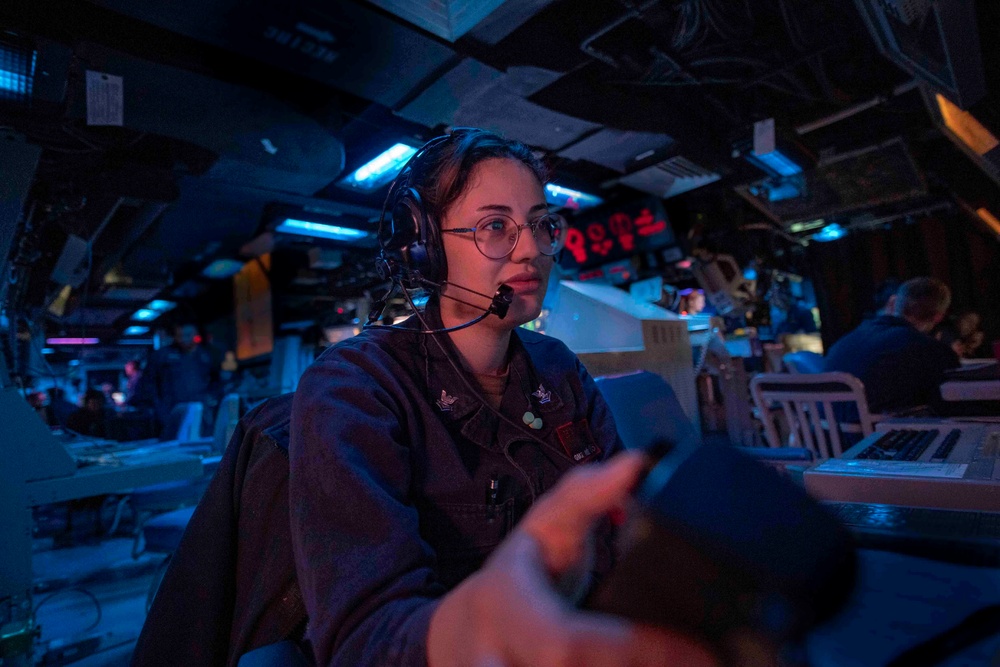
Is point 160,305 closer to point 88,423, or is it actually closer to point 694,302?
point 88,423

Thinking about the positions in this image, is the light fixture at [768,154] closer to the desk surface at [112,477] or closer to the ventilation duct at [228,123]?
the ventilation duct at [228,123]

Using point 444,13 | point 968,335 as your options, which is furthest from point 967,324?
point 444,13

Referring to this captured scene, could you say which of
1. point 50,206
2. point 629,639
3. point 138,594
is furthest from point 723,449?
point 50,206

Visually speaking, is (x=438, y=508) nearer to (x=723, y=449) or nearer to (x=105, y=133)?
(x=723, y=449)

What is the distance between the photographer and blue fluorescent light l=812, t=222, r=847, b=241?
818cm

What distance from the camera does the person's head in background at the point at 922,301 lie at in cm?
345

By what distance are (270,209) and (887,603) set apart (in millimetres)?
5595

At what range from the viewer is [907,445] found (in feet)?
4.00

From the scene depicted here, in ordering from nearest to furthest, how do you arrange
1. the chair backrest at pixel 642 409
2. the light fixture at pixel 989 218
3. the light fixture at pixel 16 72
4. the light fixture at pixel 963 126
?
the chair backrest at pixel 642 409
the light fixture at pixel 16 72
the light fixture at pixel 963 126
the light fixture at pixel 989 218

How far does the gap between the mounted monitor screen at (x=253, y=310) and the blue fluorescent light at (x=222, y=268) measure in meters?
0.15

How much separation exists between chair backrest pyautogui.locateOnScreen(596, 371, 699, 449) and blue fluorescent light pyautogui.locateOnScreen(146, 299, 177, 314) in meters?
10.5

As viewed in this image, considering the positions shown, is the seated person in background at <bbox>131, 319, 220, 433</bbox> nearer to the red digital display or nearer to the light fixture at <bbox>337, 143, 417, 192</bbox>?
the light fixture at <bbox>337, 143, 417, 192</bbox>

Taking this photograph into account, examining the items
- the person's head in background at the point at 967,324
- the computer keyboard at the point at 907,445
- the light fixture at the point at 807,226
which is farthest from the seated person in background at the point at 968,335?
the computer keyboard at the point at 907,445

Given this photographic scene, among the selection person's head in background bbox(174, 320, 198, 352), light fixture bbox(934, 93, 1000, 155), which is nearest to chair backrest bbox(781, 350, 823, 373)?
light fixture bbox(934, 93, 1000, 155)
